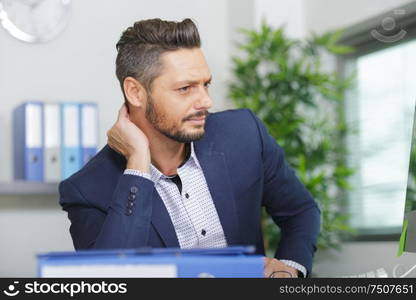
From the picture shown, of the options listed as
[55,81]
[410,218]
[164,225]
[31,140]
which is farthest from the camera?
[55,81]

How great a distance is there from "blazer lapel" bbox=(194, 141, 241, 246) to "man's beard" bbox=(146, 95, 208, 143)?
0.30 ft

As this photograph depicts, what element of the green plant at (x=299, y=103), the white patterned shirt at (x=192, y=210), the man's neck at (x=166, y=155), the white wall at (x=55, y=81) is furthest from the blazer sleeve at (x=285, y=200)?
the white wall at (x=55, y=81)

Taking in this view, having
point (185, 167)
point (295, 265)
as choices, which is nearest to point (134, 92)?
point (185, 167)

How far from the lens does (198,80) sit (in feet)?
5.34

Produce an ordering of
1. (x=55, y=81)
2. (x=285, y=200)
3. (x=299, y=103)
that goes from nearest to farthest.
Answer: (x=285, y=200)
(x=55, y=81)
(x=299, y=103)

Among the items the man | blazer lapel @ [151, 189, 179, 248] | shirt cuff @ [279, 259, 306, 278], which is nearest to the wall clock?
the man

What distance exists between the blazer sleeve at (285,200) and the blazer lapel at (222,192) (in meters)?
0.13

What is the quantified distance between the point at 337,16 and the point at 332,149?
69cm

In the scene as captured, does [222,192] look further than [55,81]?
No

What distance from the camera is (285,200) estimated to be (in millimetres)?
1778

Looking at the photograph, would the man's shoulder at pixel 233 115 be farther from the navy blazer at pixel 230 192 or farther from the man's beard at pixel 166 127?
the man's beard at pixel 166 127

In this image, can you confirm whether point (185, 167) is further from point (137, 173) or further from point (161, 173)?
point (137, 173)

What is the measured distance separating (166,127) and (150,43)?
0.75ft

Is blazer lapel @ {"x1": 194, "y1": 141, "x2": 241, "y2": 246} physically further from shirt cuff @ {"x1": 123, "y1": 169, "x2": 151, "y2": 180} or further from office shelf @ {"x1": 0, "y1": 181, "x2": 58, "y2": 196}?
office shelf @ {"x1": 0, "y1": 181, "x2": 58, "y2": 196}
